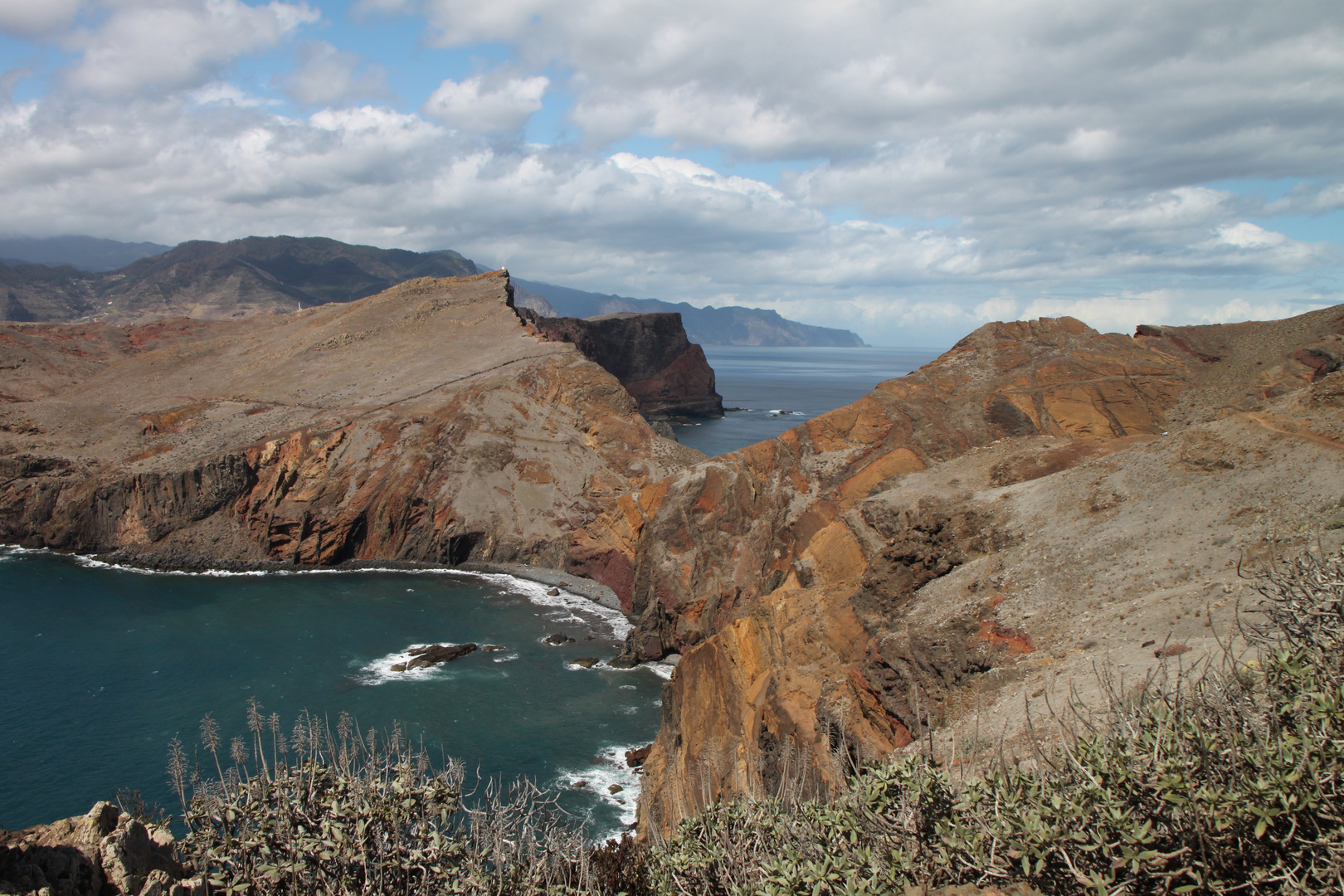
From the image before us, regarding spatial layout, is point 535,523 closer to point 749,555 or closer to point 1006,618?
point 749,555

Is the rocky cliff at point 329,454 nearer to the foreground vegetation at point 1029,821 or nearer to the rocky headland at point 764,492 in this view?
the rocky headland at point 764,492

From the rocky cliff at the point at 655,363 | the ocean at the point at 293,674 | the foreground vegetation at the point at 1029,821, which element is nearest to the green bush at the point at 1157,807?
the foreground vegetation at the point at 1029,821

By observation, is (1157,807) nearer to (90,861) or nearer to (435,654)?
(90,861)

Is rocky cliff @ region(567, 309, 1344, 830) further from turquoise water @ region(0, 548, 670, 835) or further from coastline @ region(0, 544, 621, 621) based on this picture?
coastline @ region(0, 544, 621, 621)

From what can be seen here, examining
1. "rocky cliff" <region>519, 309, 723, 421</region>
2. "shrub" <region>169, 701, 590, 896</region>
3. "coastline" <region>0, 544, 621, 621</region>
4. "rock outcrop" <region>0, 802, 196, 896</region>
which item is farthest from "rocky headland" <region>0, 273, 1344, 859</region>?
"rocky cliff" <region>519, 309, 723, 421</region>

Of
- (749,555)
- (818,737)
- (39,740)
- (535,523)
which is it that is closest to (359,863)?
(818,737)
